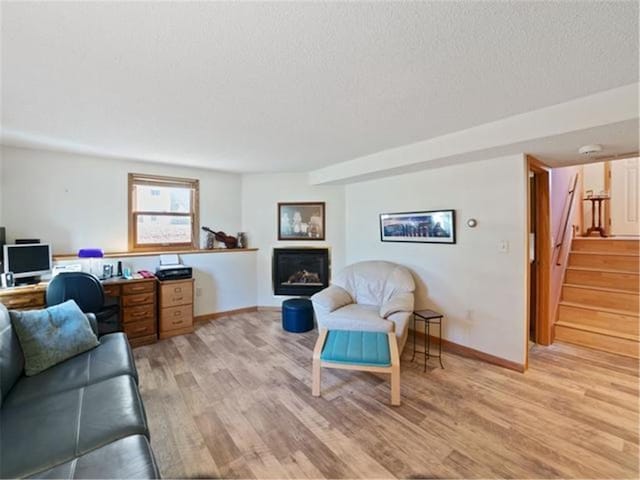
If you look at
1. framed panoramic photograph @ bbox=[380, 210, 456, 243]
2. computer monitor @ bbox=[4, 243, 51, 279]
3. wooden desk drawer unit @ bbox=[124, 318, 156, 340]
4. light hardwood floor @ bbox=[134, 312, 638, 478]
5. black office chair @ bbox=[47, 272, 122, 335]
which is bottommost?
light hardwood floor @ bbox=[134, 312, 638, 478]

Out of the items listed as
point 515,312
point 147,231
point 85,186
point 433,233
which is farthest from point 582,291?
point 85,186

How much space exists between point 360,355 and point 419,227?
6.31 feet

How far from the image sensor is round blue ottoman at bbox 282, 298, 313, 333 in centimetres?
387

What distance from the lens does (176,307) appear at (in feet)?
12.4

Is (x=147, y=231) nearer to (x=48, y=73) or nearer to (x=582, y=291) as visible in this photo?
(x=48, y=73)

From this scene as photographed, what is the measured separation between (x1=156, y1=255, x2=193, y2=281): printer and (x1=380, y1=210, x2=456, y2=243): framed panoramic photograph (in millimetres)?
2773

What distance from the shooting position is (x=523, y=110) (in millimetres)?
2283

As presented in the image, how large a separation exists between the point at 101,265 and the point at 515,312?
4754 mm

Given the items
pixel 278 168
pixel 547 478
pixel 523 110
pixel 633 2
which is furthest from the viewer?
pixel 278 168

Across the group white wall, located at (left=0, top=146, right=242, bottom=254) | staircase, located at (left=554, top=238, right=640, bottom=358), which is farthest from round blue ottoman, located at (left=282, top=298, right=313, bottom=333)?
staircase, located at (left=554, top=238, right=640, bottom=358)

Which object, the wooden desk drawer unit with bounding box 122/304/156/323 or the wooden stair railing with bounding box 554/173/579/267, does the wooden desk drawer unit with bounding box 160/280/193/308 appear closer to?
the wooden desk drawer unit with bounding box 122/304/156/323

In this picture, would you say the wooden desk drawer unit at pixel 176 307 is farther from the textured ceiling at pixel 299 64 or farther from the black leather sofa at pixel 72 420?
the textured ceiling at pixel 299 64

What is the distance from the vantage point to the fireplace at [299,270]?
4688mm

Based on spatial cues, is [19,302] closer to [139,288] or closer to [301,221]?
[139,288]
